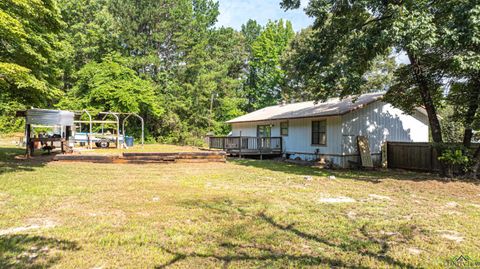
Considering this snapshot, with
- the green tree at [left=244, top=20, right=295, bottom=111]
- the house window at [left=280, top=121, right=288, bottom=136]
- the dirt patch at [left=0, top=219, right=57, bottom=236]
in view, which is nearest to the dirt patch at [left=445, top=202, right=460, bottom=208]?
the dirt patch at [left=0, top=219, right=57, bottom=236]

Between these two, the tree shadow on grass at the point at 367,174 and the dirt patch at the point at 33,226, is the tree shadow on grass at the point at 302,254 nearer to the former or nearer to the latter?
the dirt patch at the point at 33,226

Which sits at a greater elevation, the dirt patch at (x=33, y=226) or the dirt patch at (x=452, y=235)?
the dirt patch at (x=33, y=226)

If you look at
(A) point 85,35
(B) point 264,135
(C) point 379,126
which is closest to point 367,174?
(C) point 379,126

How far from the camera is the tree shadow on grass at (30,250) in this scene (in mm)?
3242

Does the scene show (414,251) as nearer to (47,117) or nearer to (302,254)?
(302,254)

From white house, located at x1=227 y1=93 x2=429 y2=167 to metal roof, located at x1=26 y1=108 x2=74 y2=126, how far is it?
454 inches

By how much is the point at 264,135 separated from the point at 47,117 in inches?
503

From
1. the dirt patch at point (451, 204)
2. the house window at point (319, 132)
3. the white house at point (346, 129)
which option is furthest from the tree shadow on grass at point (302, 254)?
the house window at point (319, 132)

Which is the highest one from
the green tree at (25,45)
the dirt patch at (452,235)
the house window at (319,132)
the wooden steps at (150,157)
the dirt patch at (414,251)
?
the green tree at (25,45)

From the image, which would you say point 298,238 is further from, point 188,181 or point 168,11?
point 168,11

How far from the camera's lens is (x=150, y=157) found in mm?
13250

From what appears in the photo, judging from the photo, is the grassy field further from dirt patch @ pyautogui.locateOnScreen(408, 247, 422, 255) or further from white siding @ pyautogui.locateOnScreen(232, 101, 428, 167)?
white siding @ pyautogui.locateOnScreen(232, 101, 428, 167)

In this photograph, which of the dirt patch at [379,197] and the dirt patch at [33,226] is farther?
the dirt patch at [379,197]

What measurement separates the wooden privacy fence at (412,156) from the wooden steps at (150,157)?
28.5 feet
